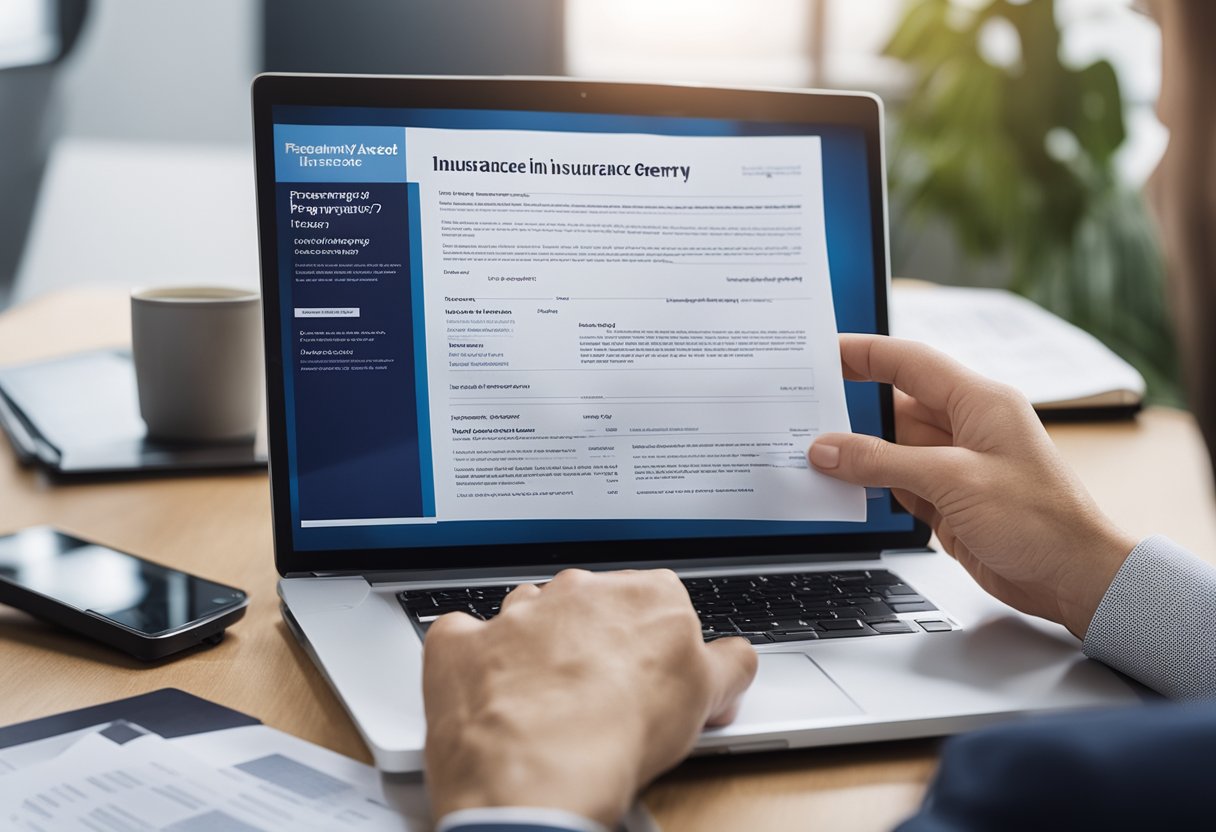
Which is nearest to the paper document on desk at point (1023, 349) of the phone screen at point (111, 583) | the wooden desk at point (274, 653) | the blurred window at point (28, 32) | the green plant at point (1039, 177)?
the wooden desk at point (274, 653)

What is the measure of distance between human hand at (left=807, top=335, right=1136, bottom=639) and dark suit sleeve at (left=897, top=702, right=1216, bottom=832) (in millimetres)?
342

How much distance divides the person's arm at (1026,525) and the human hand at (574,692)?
0.69 ft

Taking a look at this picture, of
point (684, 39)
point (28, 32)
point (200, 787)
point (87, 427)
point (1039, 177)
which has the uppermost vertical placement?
point (684, 39)

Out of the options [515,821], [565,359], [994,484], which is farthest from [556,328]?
[515,821]

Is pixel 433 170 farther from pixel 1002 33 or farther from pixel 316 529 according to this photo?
pixel 1002 33

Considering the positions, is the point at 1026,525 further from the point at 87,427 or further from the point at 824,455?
the point at 87,427

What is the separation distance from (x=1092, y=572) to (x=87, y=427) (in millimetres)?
882

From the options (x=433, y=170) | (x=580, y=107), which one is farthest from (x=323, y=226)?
(x=580, y=107)

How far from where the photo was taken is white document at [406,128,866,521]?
0.79 metres

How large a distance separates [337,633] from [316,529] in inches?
4.0

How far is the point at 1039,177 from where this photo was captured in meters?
2.76

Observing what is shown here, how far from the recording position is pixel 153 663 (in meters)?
0.69

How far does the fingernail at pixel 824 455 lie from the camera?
0.81 m

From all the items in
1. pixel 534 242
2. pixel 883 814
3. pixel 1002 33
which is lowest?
pixel 883 814
